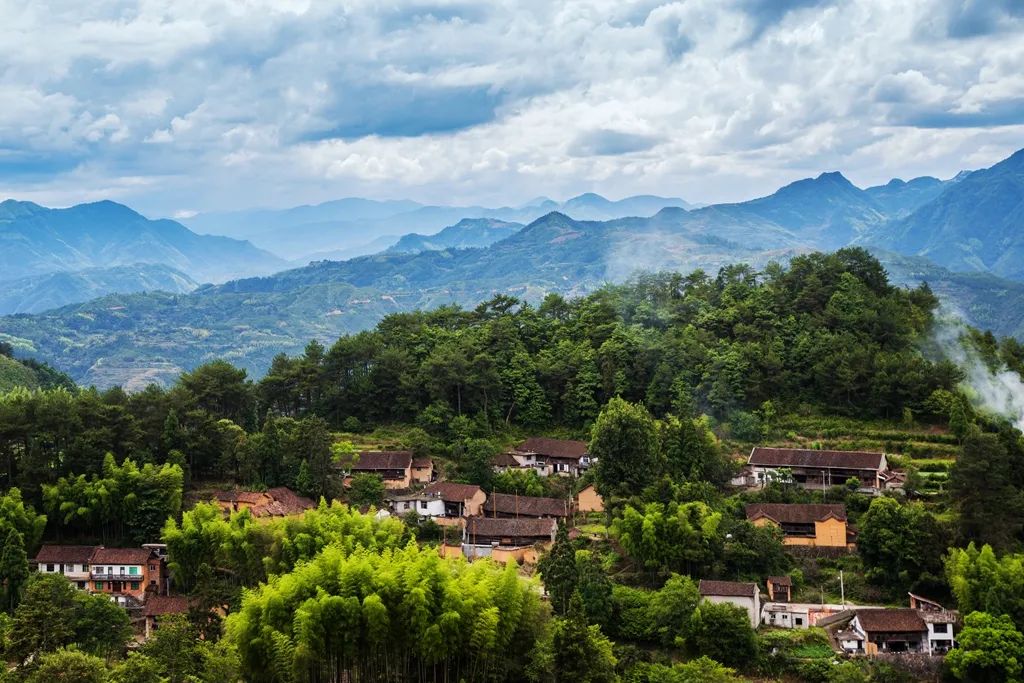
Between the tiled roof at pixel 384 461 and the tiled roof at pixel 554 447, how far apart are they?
4998mm

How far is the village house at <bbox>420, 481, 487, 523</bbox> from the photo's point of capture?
3391cm

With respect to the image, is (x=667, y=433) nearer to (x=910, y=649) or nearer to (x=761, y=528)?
(x=761, y=528)

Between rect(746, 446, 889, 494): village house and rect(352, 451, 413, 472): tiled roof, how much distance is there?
1279 centimetres

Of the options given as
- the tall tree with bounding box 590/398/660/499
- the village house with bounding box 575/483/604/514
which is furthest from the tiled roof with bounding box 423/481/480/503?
the tall tree with bounding box 590/398/660/499

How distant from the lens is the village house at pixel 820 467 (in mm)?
33500

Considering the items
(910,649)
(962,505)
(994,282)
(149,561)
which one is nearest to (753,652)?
(910,649)

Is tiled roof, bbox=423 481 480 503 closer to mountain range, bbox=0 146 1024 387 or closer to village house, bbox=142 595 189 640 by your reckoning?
village house, bbox=142 595 189 640

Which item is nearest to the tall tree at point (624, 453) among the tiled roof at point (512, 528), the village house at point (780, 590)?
the tiled roof at point (512, 528)

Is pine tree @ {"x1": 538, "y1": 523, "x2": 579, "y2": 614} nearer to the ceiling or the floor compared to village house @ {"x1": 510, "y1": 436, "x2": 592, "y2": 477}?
nearer to the floor

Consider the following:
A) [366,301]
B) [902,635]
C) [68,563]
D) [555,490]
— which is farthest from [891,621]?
[366,301]

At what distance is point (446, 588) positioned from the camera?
1933 cm

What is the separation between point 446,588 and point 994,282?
13277 centimetres

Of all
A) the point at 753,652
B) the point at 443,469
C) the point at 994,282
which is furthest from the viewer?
the point at 994,282

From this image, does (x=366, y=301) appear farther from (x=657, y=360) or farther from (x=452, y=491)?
(x=452, y=491)
